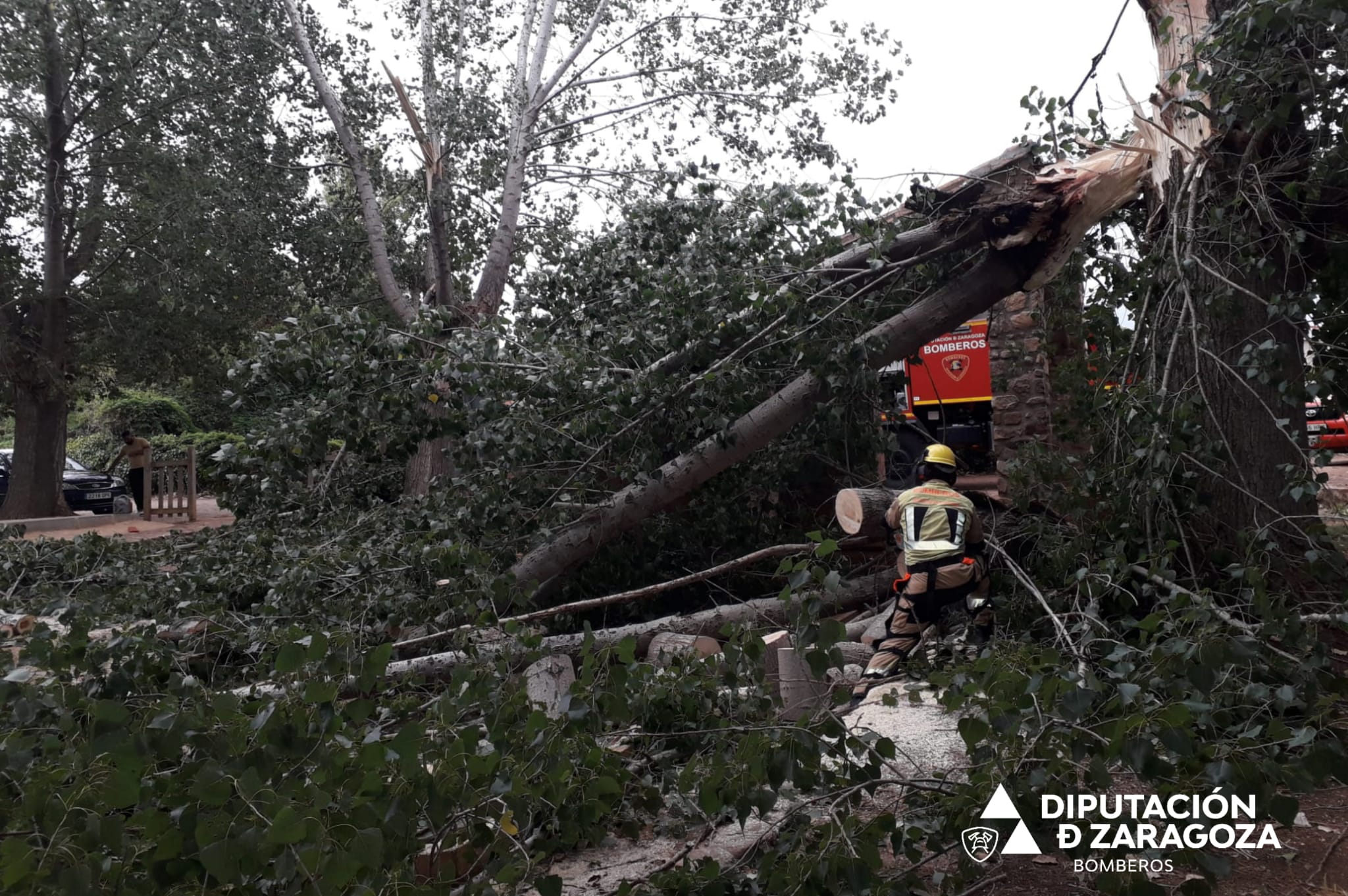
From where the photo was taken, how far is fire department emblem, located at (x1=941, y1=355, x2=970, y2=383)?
1072cm

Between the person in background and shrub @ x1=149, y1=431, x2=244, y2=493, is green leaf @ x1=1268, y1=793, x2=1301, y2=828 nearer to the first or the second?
the person in background

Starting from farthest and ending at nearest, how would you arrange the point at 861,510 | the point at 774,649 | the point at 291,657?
the point at 861,510 < the point at 774,649 < the point at 291,657

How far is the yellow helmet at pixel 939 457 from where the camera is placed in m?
5.32

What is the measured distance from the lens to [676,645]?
15.9 feet

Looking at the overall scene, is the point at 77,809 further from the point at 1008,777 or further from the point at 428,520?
the point at 428,520

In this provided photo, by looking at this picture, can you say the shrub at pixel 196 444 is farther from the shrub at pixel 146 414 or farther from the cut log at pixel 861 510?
the cut log at pixel 861 510

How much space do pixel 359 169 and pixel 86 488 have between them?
7878 mm

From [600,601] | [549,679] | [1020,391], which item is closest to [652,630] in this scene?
[549,679]

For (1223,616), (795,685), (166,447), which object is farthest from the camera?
(166,447)

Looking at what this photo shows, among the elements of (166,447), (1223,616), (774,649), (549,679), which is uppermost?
(166,447)

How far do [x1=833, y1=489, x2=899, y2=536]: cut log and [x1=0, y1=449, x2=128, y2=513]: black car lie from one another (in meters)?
13.8

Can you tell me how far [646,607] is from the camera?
6.19m

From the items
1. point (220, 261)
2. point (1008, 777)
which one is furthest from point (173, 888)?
point (220, 261)

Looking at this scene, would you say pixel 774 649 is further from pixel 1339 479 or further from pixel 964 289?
pixel 1339 479
